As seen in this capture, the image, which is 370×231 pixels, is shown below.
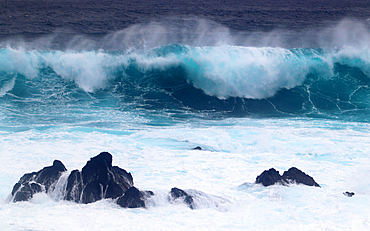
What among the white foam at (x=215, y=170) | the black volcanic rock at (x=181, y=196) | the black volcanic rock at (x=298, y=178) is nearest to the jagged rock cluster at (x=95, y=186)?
the black volcanic rock at (x=181, y=196)

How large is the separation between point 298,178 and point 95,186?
12.6 ft

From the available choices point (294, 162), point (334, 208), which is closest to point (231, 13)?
point (294, 162)

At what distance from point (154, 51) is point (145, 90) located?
8.07ft

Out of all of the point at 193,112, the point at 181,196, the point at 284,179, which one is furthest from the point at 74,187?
the point at 193,112

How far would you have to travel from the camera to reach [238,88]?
16547mm

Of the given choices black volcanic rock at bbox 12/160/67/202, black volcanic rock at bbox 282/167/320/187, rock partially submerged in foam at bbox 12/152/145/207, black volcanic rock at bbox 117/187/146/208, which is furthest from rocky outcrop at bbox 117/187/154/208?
black volcanic rock at bbox 282/167/320/187

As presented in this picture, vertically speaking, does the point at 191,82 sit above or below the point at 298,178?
above

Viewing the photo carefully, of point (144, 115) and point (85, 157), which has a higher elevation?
point (144, 115)

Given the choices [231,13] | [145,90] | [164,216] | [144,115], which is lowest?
[164,216]

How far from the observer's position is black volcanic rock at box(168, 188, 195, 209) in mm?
7432

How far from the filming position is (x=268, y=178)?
8.23 metres

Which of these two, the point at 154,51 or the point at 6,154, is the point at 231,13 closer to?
the point at 154,51

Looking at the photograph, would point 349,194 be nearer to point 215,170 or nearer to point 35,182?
point 215,170

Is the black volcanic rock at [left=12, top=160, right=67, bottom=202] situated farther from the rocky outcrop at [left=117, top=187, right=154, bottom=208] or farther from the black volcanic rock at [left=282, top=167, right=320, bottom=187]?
the black volcanic rock at [left=282, top=167, right=320, bottom=187]
